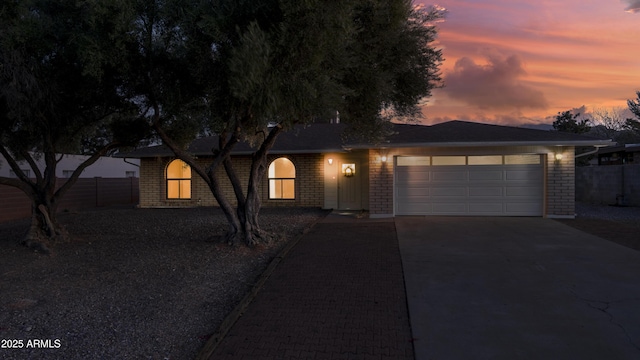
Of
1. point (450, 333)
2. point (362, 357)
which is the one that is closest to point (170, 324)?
point (362, 357)

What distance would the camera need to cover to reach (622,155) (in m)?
25.0

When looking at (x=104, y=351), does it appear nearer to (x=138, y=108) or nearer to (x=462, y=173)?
(x=138, y=108)

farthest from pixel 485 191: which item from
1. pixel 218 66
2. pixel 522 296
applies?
pixel 218 66

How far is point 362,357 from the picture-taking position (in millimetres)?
4277

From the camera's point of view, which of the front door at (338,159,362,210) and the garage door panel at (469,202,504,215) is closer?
the garage door panel at (469,202,504,215)

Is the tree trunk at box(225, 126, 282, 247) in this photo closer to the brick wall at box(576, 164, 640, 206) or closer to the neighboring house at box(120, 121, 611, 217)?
the neighboring house at box(120, 121, 611, 217)

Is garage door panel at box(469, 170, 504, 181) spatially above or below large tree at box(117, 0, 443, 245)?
below

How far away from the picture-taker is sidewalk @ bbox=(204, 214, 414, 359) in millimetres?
4453

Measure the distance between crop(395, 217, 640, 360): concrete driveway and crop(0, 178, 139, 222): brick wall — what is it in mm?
15117

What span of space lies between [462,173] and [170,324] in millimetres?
11400

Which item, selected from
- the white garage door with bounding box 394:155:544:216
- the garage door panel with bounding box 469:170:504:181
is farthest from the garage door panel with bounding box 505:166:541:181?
the garage door panel with bounding box 469:170:504:181

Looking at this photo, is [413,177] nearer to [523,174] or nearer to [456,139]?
[456,139]

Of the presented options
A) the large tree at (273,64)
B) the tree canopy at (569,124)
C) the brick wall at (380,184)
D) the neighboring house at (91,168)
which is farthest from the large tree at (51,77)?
the tree canopy at (569,124)

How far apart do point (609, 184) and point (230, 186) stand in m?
16.6
